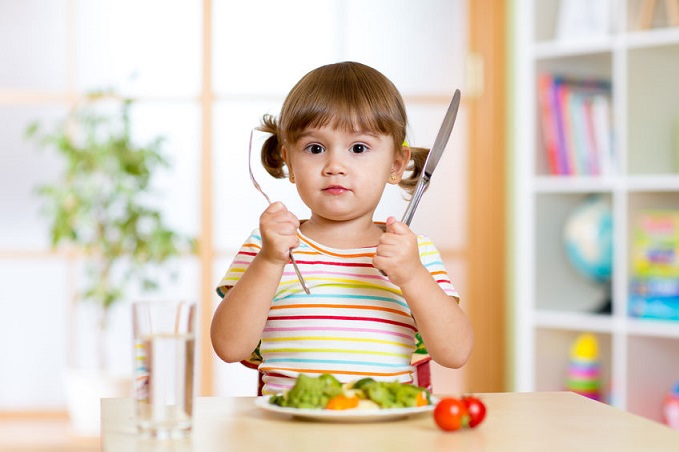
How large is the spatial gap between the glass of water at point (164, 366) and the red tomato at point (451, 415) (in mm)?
237

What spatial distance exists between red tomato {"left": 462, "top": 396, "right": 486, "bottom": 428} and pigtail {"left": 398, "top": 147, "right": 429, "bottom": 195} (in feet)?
1.92

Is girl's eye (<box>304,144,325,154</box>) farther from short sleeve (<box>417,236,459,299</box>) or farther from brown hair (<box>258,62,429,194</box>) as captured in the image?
short sleeve (<box>417,236,459,299</box>)

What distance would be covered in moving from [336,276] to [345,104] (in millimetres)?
233

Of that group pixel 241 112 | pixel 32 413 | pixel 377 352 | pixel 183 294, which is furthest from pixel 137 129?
pixel 377 352

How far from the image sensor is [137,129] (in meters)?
3.80

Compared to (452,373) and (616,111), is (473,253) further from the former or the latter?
(616,111)

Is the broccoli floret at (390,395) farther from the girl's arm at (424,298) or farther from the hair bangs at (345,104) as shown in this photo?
the hair bangs at (345,104)

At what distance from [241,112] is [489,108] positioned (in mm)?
906

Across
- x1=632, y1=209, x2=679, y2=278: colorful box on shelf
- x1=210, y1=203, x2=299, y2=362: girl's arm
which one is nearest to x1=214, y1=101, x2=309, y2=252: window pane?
x1=632, y1=209, x2=679, y2=278: colorful box on shelf

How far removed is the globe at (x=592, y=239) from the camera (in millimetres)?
3191

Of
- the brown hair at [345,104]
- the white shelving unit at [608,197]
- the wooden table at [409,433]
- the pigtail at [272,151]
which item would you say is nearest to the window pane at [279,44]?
the white shelving unit at [608,197]

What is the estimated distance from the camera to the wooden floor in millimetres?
3438

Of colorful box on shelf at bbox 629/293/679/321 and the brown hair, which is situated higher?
the brown hair

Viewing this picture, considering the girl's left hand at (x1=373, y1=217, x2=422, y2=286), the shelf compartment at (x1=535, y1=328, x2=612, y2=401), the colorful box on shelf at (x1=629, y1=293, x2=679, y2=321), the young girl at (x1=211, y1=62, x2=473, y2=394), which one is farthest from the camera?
the shelf compartment at (x1=535, y1=328, x2=612, y2=401)
